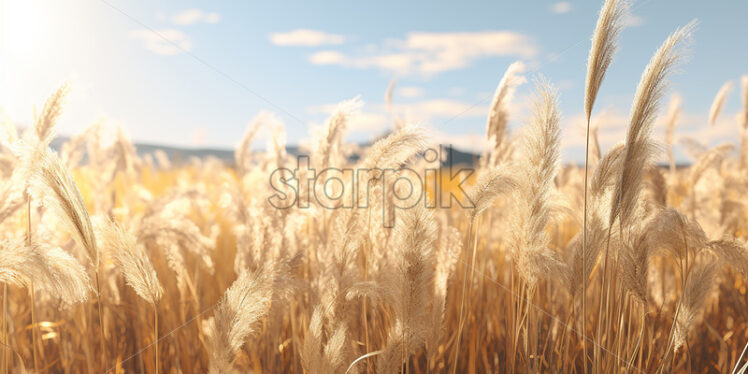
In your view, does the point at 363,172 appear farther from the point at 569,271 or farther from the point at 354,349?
the point at 569,271

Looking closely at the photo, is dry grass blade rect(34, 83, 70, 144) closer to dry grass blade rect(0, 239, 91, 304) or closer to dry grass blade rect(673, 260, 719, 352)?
dry grass blade rect(0, 239, 91, 304)

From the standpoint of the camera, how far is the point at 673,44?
148 cm

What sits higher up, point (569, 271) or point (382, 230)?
point (382, 230)

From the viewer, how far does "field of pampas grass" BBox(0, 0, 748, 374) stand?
1.53 m

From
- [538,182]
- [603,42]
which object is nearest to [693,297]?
[538,182]

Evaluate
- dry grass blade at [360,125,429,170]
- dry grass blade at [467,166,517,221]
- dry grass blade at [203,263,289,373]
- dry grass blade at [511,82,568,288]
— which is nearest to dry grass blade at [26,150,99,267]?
dry grass blade at [203,263,289,373]

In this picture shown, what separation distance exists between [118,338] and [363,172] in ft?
7.37

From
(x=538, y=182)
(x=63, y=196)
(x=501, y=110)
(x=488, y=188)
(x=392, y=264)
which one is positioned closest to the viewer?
(x=63, y=196)

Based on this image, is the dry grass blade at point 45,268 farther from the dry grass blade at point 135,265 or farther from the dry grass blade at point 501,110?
the dry grass blade at point 501,110

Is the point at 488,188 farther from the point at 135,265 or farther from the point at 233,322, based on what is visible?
the point at 135,265

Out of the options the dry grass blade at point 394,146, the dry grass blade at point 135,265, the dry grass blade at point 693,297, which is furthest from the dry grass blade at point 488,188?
the dry grass blade at point 135,265

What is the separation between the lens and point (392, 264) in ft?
6.48

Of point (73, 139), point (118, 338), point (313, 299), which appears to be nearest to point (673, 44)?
point (313, 299)

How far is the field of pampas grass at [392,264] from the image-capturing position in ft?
5.03
